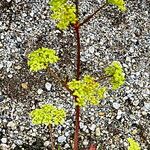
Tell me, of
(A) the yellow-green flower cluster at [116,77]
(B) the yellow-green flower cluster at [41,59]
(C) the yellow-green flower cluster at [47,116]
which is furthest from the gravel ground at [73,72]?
(B) the yellow-green flower cluster at [41,59]

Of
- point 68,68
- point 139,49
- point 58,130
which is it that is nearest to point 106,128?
point 58,130

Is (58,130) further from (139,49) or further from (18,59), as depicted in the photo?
(139,49)

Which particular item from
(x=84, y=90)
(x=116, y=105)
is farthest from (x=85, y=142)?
(x=84, y=90)

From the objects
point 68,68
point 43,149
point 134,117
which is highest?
point 68,68

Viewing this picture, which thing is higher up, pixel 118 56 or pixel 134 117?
pixel 118 56

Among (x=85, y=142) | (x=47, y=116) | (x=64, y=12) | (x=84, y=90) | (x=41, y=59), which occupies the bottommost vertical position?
(x=85, y=142)

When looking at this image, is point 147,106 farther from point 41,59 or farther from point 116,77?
point 41,59

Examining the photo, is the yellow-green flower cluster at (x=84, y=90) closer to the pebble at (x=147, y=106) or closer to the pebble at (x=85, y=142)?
the pebble at (x=85, y=142)

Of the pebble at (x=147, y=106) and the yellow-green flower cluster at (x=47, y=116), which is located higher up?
the pebble at (x=147, y=106)
